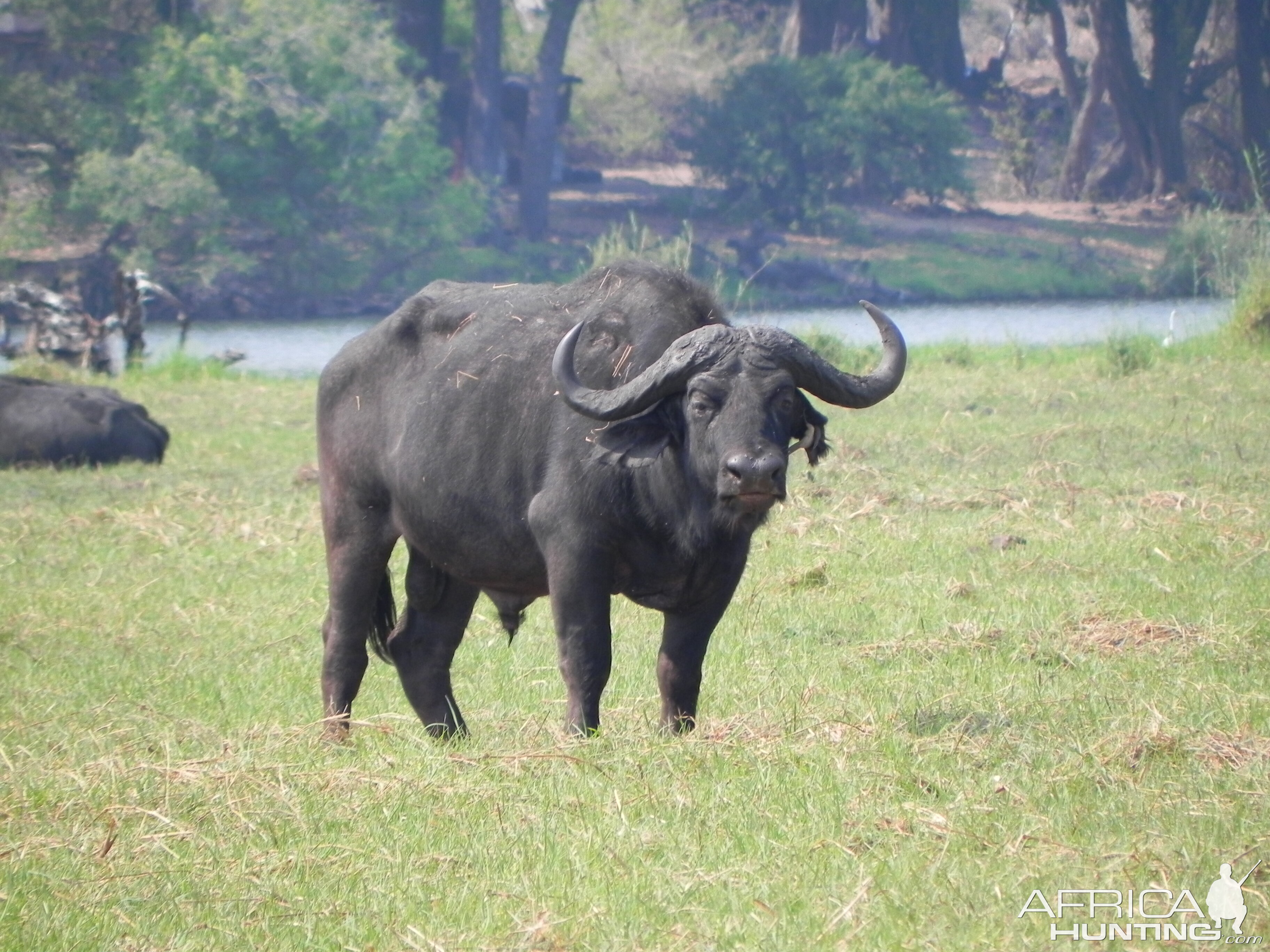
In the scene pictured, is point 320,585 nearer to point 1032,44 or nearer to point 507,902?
point 507,902

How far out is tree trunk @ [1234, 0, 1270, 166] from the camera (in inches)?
1991

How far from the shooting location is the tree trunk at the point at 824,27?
5597 centimetres

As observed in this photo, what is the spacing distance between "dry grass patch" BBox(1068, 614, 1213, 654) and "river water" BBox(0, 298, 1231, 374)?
15365 millimetres

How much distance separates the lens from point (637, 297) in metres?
6.25

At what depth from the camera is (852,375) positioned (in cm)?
596

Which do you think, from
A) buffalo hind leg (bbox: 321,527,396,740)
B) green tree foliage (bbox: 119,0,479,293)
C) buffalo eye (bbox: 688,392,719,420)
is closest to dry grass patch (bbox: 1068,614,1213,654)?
buffalo eye (bbox: 688,392,719,420)

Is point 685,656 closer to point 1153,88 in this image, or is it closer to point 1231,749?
point 1231,749

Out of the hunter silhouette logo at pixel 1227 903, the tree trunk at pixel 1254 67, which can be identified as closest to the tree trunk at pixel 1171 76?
the tree trunk at pixel 1254 67

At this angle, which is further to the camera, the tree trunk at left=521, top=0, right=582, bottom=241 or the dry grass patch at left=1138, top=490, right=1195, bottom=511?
the tree trunk at left=521, top=0, right=582, bottom=241

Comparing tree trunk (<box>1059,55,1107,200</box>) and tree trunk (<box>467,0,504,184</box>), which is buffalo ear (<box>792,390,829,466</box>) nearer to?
tree trunk (<box>467,0,504,184</box>)

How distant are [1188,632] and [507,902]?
4227 mm

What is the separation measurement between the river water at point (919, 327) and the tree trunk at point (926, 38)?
14.3m

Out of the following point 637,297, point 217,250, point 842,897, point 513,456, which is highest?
point 637,297

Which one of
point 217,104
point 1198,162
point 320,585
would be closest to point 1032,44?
point 1198,162
